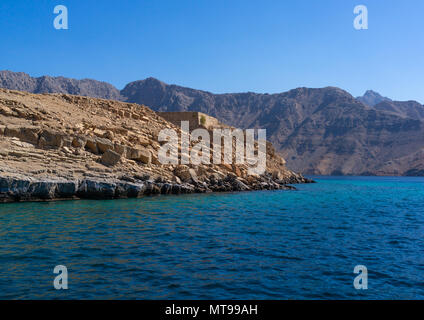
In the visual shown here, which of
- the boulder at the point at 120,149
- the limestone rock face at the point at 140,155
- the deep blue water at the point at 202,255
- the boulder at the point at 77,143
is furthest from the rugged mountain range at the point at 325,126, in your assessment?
the deep blue water at the point at 202,255

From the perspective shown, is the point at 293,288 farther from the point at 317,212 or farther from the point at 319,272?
the point at 317,212

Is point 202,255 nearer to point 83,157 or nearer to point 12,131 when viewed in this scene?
point 83,157

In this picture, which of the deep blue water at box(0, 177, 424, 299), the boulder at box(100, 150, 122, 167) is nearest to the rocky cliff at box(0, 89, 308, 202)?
the boulder at box(100, 150, 122, 167)

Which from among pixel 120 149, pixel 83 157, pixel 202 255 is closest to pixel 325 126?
pixel 120 149

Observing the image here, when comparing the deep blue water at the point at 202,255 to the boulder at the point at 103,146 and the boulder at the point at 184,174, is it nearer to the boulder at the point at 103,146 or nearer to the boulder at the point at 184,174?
the boulder at the point at 103,146

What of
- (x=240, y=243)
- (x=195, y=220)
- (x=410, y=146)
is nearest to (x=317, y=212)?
(x=195, y=220)

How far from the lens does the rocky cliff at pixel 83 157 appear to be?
779 inches

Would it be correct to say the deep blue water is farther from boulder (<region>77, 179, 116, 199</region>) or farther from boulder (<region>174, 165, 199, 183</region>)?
boulder (<region>174, 165, 199, 183</region>)

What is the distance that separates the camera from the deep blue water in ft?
22.3

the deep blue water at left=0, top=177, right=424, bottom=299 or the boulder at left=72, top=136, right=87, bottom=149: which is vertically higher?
the boulder at left=72, top=136, right=87, bottom=149

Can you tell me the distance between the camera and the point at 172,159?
28.2 meters

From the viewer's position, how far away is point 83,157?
23062mm

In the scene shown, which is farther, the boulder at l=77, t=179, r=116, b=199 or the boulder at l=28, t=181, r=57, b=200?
the boulder at l=77, t=179, r=116, b=199

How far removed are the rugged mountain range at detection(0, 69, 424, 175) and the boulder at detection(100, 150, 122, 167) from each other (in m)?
110
